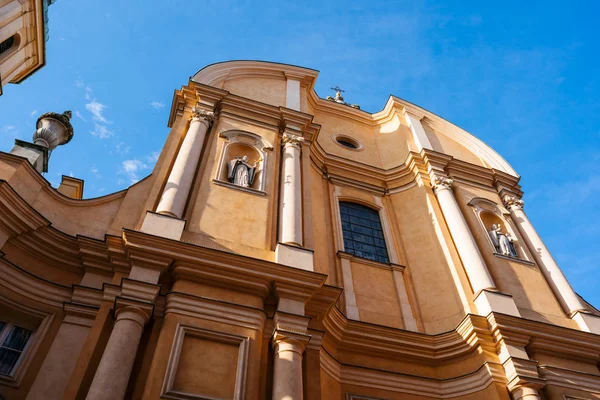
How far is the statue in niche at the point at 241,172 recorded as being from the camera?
464 inches

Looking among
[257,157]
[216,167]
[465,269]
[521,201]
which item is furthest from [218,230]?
[521,201]

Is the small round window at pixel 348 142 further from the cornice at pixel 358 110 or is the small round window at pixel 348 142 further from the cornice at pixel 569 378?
the cornice at pixel 569 378

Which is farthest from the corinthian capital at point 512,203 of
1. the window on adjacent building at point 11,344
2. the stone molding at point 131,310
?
the window on adjacent building at point 11,344

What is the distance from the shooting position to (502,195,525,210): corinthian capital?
15320 mm

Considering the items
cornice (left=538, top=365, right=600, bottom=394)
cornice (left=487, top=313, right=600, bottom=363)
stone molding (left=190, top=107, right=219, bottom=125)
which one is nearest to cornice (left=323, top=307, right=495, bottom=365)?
cornice (left=487, top=313, right=600, bottom=363)

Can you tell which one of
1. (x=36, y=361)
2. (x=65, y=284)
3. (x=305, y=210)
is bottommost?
(x=36, y=361)

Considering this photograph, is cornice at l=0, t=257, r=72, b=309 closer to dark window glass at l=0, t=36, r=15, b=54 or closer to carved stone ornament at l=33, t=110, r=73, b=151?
carved stone ornament at l=33, t=110, r=73, b=151

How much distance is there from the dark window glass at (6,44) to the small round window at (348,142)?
10.6m

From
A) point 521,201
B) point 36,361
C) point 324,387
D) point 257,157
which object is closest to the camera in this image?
point 36,361

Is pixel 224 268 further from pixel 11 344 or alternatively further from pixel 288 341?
pixel 11 344

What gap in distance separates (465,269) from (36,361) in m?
8.64

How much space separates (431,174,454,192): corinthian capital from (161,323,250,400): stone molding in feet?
27.4

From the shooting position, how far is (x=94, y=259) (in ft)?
30.6

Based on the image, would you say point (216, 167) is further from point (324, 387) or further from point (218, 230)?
point (324, 387)
